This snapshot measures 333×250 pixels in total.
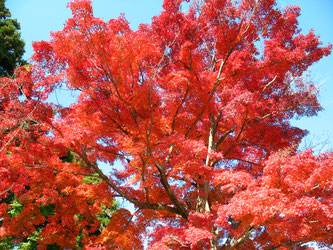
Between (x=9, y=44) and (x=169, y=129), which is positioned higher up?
(x=9, y=44)

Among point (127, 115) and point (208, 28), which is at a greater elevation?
point (208, 28)

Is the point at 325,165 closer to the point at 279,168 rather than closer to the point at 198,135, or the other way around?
the point at 279,168

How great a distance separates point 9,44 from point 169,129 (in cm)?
1049

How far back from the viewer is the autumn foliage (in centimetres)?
633

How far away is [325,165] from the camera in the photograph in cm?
504

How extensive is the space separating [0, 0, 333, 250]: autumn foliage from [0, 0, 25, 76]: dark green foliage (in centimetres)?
481

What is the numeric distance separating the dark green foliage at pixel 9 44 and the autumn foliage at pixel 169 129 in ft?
15.8

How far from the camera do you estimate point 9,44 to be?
1293cm

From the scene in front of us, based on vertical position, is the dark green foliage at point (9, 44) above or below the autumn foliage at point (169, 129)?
above

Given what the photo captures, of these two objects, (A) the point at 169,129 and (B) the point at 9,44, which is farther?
(B) the point at 9,44

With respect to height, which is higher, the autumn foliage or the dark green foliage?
the dark green foliage

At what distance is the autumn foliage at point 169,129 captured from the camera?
20.8ft

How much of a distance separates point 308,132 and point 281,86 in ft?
6.34

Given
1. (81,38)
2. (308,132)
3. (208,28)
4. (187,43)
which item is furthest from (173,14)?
(308,132)
